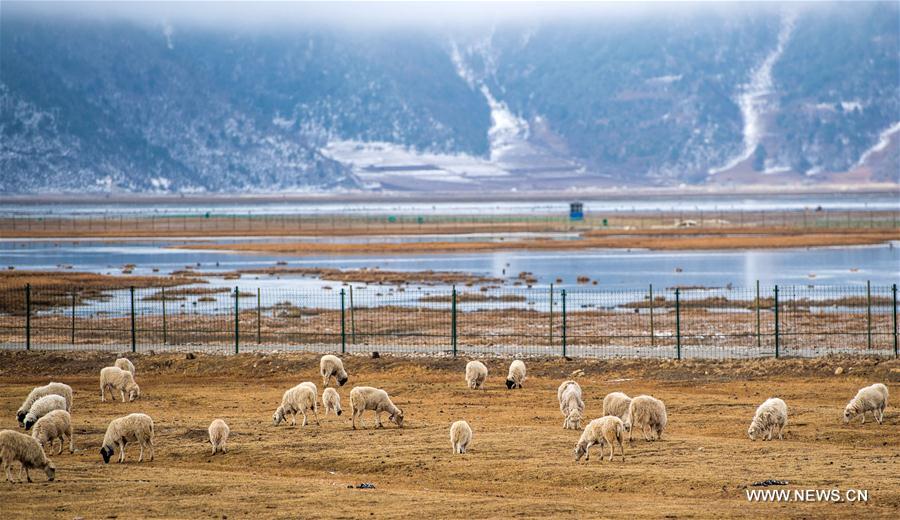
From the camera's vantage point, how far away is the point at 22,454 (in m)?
16.5

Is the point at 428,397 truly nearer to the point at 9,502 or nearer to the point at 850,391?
the point at 850,391

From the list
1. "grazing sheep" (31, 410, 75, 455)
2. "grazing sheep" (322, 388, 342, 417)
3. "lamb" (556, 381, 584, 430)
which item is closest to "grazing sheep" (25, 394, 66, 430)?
"grazing sheep" (31, 410, 75, 455)

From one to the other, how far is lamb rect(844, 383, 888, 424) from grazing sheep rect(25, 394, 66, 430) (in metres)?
12.6

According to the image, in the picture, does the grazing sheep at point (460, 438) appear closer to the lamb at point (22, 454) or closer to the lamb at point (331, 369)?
the lamb at point (22, 454)

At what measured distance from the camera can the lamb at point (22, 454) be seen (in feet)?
53.7

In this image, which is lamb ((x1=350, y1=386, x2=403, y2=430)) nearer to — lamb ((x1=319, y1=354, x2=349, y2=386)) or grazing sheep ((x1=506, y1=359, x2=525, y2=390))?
lamb ((x1=319, y1=354, x2=349, y2=386))

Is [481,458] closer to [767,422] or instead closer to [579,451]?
[579,451]

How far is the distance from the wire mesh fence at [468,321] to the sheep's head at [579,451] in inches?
483

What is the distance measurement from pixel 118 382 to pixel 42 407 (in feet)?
14.5

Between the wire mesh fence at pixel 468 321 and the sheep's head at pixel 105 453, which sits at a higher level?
the wire mesh fence at pixel 468 321

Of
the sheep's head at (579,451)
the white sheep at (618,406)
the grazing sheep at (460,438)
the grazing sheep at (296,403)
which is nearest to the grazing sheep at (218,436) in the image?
the grazing sheep at (296,403)

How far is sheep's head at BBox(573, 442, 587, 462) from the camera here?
697 inches

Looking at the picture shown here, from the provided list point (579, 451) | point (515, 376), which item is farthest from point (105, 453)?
point (515, 376)

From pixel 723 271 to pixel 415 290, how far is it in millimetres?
19039
